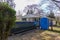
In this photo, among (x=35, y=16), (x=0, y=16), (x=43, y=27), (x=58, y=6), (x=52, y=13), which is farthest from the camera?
(x=35, y=16)

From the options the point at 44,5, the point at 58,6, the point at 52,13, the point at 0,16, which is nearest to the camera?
the point at 0,16

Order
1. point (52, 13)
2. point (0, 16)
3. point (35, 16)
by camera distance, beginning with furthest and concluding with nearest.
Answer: point (35, 16), point (52, 13), point (0, 16)

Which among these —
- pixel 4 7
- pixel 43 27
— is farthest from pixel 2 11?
pixel 43 27

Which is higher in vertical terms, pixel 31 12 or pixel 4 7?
pixel 4 7

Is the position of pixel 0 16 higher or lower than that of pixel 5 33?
higher

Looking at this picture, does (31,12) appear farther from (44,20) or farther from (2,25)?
(2,25)

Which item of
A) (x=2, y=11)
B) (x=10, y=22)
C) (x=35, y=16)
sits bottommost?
(x=35, y=16)

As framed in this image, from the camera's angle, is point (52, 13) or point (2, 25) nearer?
point (2, 25)

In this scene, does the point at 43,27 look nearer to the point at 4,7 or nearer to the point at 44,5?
the point at 44,5

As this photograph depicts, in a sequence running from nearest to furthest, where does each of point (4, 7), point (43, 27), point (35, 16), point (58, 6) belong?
1. point (4, 7)
2. point (43, 27)
3. point (58, 6)
4. point (35, 16)

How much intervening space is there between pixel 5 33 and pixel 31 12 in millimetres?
42241

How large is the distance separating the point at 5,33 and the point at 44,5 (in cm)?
→ 2778

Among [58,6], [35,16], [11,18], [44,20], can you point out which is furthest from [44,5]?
[11,18]

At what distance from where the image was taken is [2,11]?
21.2ft
